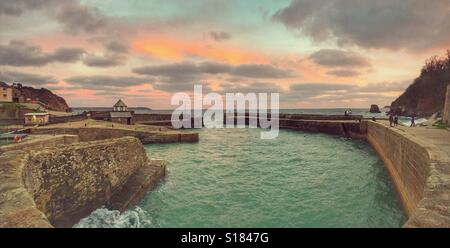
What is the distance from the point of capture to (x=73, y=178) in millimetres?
10273

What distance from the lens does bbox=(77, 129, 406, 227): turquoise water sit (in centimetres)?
1067

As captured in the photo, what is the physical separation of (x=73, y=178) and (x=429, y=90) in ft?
322

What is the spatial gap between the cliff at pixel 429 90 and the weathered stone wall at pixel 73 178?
269ft

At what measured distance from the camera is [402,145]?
48.1 ft

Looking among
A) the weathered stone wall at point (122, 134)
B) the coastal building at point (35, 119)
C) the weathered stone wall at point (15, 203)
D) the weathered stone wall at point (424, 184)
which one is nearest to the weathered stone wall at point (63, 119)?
the coastal building at point (35, 119)

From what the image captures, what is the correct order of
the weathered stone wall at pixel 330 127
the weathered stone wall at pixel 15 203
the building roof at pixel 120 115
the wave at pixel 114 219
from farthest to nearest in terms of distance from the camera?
the building roof at pixel 120 115 → the weathered stone wall at pixel 330 127 → the wave at pixel 114 219 → the weathered stone wall at pixel 15 203

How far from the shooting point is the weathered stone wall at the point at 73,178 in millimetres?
8922

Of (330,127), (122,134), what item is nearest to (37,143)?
(122,134)

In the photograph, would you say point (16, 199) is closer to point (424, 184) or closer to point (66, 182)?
point (66, 182)

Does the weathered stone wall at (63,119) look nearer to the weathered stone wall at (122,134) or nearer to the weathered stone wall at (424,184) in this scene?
the weathered stone wall at (122,134)

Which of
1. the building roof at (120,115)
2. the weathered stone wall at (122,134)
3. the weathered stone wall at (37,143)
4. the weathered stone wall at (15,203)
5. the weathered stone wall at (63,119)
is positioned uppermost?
the building roof at (120,115)

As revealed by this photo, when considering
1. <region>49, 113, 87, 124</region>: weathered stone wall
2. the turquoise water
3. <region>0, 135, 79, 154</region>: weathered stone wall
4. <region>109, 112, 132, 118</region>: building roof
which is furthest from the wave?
<region>109, 112, 132, 118</region>: building roof

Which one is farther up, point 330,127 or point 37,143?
point 37,143
